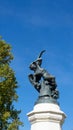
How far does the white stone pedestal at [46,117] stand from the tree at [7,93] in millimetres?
8750

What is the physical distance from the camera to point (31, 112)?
43.7ft

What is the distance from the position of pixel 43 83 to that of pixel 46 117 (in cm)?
166

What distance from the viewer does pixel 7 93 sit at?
2317cm

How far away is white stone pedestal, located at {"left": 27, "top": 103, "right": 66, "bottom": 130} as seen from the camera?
1301 centimetres

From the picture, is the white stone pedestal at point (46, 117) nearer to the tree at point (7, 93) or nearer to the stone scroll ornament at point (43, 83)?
the stone scroll ornament at point (43, 83)

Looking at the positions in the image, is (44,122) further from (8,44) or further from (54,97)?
(8,44)

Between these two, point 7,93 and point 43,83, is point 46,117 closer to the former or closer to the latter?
point 43,83

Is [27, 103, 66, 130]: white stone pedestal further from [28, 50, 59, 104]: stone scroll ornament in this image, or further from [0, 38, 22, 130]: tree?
[0, 38, 22, 130]: tree

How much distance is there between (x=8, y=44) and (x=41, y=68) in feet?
37.0

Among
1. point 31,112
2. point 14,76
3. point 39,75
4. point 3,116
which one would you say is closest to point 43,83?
point 39,75

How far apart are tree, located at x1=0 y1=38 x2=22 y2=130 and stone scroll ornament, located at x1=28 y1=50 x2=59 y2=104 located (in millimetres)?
7959

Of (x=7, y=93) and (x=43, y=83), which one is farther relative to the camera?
(x=7, y=93)

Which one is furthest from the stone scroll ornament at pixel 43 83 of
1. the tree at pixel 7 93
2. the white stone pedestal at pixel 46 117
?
the tree at pixel 7 93

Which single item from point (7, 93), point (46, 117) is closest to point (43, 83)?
point (46, 117)
